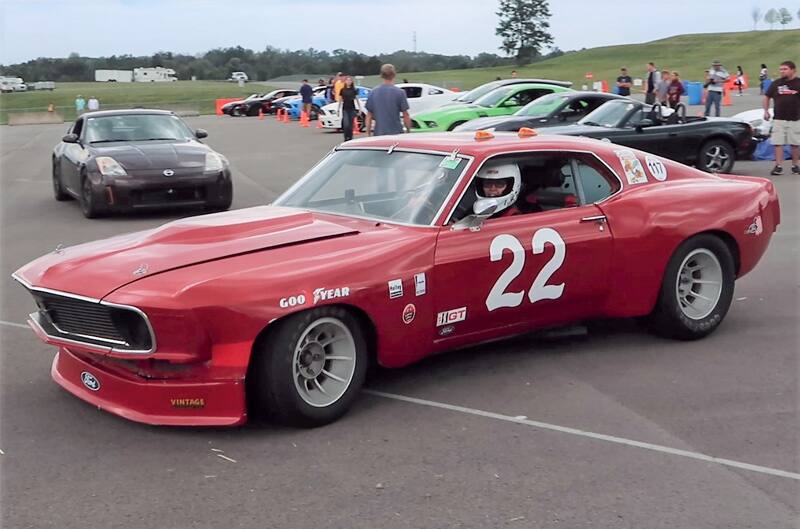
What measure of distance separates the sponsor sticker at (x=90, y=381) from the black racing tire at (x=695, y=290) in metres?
3.54

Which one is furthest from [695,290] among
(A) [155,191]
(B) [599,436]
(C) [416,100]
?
(C) [416,100]

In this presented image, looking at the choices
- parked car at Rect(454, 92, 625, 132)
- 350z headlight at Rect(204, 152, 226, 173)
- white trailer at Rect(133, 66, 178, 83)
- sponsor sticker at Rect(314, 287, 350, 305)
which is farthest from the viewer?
white trailer at Rect(133, 66, 178, 83)

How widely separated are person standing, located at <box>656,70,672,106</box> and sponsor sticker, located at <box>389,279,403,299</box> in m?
19.2

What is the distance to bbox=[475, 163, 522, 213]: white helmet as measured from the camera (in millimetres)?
5266

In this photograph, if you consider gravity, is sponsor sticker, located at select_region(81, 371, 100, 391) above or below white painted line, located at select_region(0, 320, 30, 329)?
above

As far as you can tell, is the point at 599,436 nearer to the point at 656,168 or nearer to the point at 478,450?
the point at 478,450

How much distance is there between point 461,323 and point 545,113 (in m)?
12.0

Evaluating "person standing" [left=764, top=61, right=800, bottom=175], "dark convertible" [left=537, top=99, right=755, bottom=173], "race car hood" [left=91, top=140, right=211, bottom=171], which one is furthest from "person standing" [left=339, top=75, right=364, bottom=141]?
"person standing" [left=764, top=61, right=800, bottom=175]

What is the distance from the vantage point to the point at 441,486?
12.5 ft

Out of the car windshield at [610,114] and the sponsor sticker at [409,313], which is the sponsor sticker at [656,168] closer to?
the sponsor sticker at [409,313]

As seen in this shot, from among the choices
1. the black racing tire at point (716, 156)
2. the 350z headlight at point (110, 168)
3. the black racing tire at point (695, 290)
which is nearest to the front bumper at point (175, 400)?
the black racing tire at point (695, 290)

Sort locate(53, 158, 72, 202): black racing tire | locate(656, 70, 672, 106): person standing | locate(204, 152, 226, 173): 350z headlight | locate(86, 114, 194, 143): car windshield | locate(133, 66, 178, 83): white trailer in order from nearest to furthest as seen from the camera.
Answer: locate(204, 152, 226, 173): 350z headlight → locate(86, 114, 194, 143): car windshield → locate(53, 158, 72, 202): black racing tire → locate(656, 70, 672, 106): person standing → locate(133, 66, 178, 83): white trailer

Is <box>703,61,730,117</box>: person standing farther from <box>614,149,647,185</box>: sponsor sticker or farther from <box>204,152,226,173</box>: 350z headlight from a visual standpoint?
<box>614,149,647,185</box>: sponsor sticker

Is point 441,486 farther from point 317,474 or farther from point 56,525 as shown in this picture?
point 56,525
